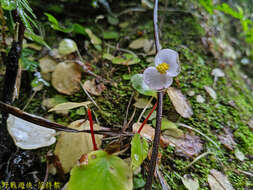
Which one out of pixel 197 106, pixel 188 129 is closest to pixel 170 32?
pixel 197 106

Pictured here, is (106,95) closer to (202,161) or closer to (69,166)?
(69,166)

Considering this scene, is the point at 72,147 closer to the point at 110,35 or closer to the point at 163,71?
the point at 163,71

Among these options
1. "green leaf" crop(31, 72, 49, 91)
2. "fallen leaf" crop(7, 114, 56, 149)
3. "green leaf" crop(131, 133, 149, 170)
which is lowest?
"green leaf" crop(131, 133, 149, 170)

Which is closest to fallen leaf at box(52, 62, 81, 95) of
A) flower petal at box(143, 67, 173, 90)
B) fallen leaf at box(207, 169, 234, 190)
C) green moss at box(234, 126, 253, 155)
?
flower petal at box(143, 67, 173, 90)

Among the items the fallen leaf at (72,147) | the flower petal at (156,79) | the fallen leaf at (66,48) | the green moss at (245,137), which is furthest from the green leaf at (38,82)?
the green moss at (245,137)

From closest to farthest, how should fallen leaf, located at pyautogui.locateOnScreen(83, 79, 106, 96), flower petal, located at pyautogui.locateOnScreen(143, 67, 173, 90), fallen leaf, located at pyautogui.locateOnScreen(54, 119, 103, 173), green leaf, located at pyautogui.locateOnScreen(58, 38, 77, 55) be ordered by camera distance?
fallen leaf, located at pyautogui.locateOnScreen(54, 119, 103, 173) → flower petal, located at pyautogui.locateOnScreen(143, 67, 173, 90) → fallen leaf, located at pyautogui.locateOnScreen(83, 79, 106, 96) → green leaf, located at pyautogui.locateOnScreen(58, 38, 77, 55)

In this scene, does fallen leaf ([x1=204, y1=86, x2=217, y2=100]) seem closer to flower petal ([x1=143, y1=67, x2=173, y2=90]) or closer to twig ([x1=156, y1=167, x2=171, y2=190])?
flower petal ([x1=143, y1=67, x2=173, y2=90])
